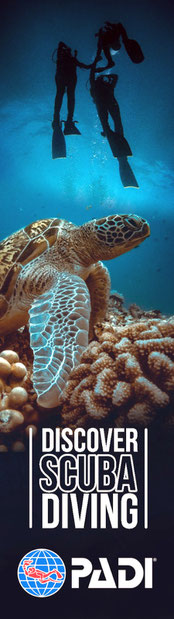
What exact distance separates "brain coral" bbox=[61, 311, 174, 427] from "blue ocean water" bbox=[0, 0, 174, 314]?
12.3ft

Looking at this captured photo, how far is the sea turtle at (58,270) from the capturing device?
4.95 ft

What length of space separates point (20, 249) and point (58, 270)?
37cm

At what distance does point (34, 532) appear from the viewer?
0.80 meters

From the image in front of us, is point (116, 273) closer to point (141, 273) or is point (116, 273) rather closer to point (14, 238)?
point (141, 273)

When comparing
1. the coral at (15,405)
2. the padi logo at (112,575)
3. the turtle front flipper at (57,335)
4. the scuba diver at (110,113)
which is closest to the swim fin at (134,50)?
the scuba diver at (110,113)

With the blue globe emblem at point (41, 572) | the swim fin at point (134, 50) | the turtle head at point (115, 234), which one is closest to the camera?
the blue globe emblem at point (41, 572)

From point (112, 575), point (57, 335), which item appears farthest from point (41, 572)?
point (57, 335)

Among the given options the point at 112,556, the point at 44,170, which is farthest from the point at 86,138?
the point at 112,556

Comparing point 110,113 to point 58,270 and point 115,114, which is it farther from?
point 58,270

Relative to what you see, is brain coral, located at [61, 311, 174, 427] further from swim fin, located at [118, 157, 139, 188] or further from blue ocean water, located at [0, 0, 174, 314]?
blue ocean water, located at [0, 0, 174, 314]

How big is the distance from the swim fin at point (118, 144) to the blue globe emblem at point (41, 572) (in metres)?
3.18

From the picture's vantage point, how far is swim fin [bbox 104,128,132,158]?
9.67 feet

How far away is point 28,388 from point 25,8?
4364mm

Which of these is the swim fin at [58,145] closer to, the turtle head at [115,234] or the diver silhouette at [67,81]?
the diver silhouette at [67,81]
